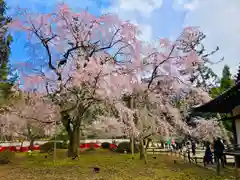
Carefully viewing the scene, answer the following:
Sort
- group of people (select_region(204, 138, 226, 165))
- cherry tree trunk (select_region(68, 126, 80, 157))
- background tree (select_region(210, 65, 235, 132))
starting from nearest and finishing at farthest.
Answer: group of people (select_region(204, 138, 226, 165))
cherry tree trunk (select_region(68, 126, 80, 157))
background tree (select_region(210, 65, 235, 132))

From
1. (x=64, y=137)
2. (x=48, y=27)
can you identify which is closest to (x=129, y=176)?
(x=48, y=27)

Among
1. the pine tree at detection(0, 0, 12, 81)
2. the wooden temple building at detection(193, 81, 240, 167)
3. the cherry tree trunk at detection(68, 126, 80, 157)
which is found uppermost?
the pine tree at detection(0, 0, 12, 81)

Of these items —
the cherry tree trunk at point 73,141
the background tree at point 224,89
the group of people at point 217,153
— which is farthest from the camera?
the background tree at point 224,89

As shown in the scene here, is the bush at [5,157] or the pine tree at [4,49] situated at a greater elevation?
the pine tree at [4,49]

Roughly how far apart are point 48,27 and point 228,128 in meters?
14.9

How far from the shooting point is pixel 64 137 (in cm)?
2408

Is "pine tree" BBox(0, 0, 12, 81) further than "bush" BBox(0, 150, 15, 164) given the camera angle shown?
Yes

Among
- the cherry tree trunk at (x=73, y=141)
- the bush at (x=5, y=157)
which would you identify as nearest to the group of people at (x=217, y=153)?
the cherry tree trunk at (x=73, y=141)

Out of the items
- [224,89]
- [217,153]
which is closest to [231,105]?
[217,153]

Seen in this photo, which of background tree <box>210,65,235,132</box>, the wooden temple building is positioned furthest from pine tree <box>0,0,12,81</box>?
background tree <box>210,65,235,132</box>

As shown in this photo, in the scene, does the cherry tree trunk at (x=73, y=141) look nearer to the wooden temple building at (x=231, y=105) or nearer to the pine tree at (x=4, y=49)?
the wooden temple building at (x=231, y=105)

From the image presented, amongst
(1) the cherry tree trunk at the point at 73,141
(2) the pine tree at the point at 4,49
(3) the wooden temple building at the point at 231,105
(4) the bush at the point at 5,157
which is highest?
(2) the pine tree at the point at 4,49

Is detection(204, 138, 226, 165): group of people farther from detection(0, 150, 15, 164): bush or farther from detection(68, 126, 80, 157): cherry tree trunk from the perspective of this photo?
detection(0, 150, 15, 164): bush

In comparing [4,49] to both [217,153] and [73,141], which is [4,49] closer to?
[73,141]
